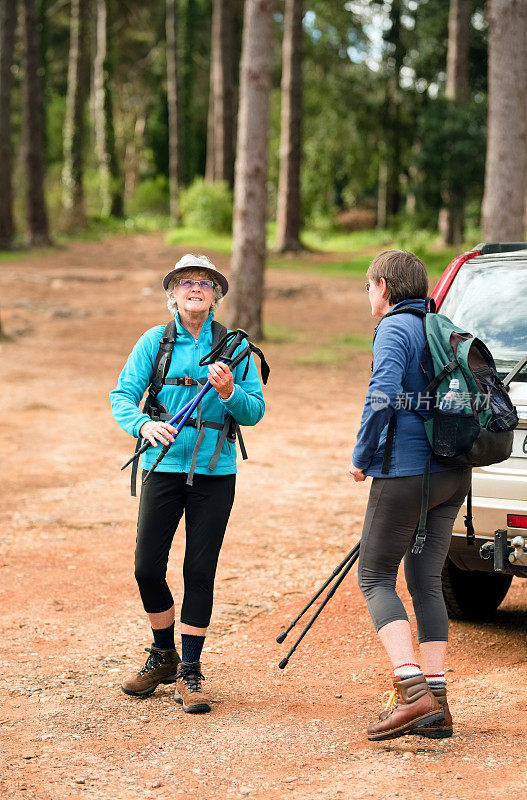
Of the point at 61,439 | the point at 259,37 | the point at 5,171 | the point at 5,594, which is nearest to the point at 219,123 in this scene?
the point at 5,171

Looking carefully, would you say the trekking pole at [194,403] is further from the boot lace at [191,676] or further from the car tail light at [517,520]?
the car tail light at [517,520]

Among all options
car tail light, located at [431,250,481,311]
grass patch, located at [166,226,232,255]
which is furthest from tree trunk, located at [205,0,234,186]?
car tail light, located at [431,250,481,311]

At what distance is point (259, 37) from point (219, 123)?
69.5ft

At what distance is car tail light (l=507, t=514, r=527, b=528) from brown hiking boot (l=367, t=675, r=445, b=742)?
1060 mm

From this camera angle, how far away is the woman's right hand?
4.64m

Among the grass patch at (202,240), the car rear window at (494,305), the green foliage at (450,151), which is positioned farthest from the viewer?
the grass patch at (202,240)

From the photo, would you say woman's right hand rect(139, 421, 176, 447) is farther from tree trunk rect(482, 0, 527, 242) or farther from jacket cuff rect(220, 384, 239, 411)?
tree trunk rect(482, 0, 527, 242)

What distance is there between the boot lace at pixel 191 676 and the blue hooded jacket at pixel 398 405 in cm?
135

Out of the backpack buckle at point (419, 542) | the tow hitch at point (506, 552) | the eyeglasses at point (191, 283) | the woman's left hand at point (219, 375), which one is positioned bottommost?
the tow hitch at point (506, 552)

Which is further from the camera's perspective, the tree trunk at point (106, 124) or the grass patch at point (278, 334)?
the tree trunk at point (106, 124)

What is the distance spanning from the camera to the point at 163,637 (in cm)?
516

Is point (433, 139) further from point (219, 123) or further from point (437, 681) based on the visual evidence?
point (437, 681)

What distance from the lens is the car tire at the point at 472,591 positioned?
5934 mm

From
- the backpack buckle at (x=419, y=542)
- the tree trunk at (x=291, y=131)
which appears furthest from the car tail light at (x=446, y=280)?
the tree trunk at (x=291, y=131)
